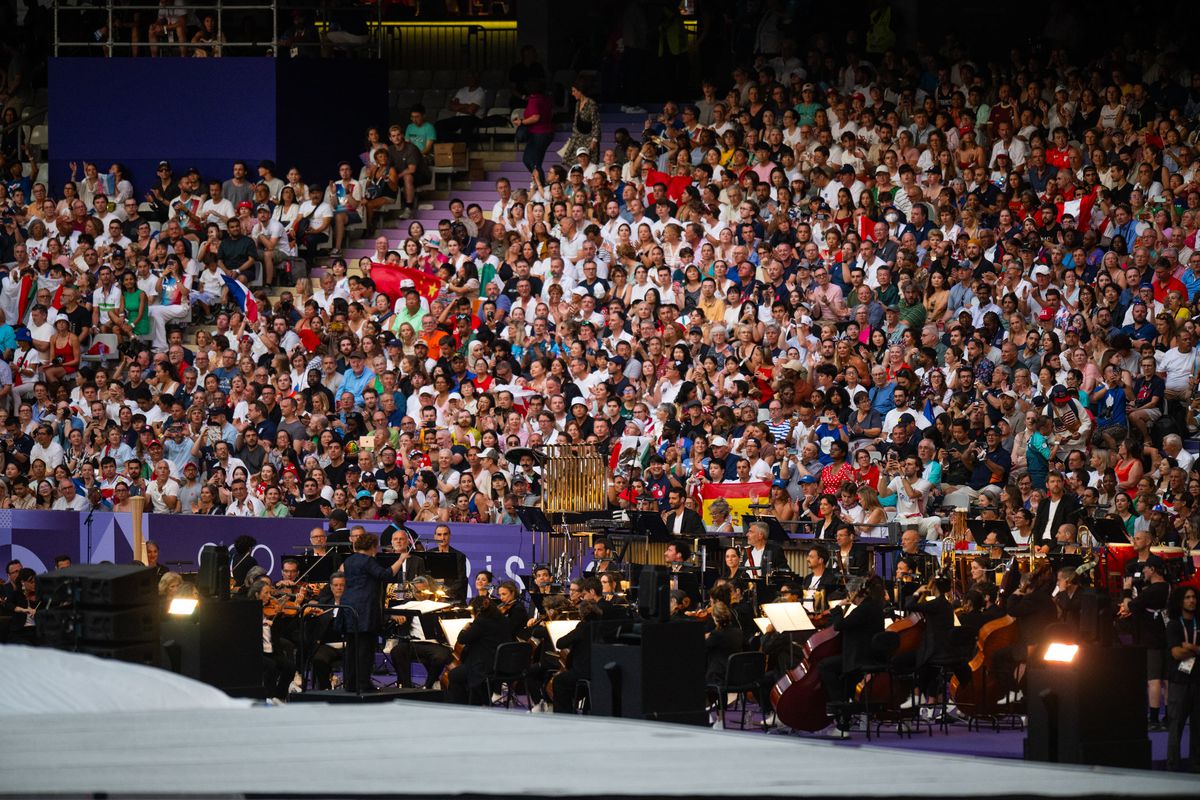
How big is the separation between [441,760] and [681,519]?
11470 mm

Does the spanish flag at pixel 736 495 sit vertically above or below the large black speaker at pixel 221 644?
above

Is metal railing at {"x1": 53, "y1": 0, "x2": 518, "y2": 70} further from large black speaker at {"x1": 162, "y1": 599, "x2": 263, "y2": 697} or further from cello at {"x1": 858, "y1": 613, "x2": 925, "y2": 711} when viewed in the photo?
cello at {"x1": 858, "y1": 613, "x2": 925, "y2": 711}

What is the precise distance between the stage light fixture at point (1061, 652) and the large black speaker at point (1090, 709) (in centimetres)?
3

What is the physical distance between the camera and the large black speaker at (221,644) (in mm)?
16984

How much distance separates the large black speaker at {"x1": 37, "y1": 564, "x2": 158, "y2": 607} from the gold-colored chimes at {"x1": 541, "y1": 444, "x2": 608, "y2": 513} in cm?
802

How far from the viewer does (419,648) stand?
18.2 metres

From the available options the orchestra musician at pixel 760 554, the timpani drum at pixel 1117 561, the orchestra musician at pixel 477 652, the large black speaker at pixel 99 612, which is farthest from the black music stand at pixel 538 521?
the large black speaker at pixel 99 612

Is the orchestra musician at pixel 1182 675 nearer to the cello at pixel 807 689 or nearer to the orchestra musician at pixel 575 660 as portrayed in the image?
the cello at pixel 807 689

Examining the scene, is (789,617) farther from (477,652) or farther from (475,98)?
(475,98)

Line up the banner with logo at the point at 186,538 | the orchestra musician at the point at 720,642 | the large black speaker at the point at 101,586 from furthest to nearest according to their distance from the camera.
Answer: the banner with logo at the point at 186,538, the orchestra musician at the point at 720,642, the large black speaker at the point at 101,586

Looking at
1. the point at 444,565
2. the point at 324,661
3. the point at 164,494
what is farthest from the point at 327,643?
the point at 164,494

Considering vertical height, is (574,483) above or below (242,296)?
below

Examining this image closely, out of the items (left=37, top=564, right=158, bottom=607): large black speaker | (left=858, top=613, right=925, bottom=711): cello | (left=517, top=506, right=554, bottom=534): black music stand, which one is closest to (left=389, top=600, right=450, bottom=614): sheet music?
(left=517, top=506, right=554, bottom=534): black music stand

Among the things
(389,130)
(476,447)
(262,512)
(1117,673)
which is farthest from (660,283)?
(1117,673)
